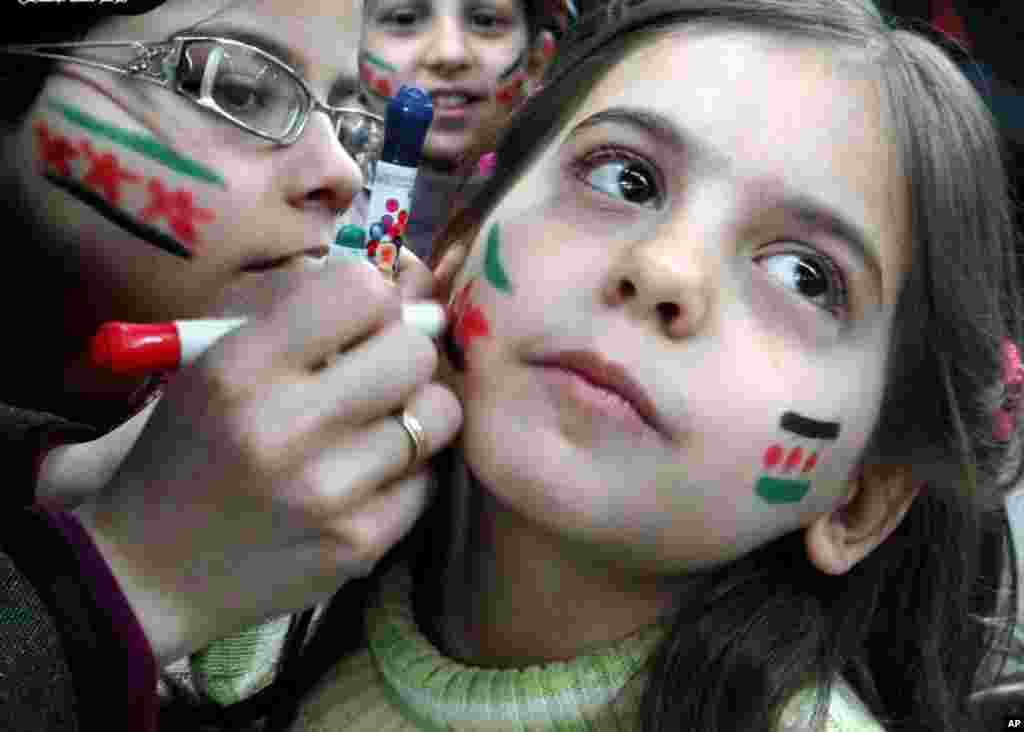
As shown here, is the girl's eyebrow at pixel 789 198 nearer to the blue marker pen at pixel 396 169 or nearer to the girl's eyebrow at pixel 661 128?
the girl's eyebrow at pixel 661 128

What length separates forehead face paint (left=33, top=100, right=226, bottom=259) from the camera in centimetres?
90

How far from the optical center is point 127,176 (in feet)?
2.97

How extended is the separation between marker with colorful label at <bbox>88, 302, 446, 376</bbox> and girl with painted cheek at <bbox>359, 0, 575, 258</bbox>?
1192mm

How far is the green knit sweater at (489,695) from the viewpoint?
787mm

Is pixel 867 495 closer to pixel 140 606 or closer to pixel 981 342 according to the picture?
pixel 981 342

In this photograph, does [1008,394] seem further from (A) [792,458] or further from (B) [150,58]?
(B) [150,58]

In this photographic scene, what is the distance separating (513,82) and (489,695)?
1.46 m

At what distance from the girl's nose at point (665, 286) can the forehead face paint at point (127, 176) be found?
0.39 m

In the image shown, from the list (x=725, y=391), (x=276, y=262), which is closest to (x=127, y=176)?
(x=276, y=262)

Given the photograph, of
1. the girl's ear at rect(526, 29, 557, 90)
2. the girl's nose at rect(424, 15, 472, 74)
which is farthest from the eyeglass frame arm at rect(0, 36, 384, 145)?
the girl's ear at rect(526, 29, 557, 90)

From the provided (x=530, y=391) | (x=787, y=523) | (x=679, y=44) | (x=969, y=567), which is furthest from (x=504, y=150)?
(x=969, y=567)

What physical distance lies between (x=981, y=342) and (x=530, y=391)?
0.37 m

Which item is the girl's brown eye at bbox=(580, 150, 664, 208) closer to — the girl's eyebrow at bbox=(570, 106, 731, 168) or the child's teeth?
the girl's eyebrow at bbox=(570, 106, 731, 168)

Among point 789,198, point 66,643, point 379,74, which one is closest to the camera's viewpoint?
point 66,643
